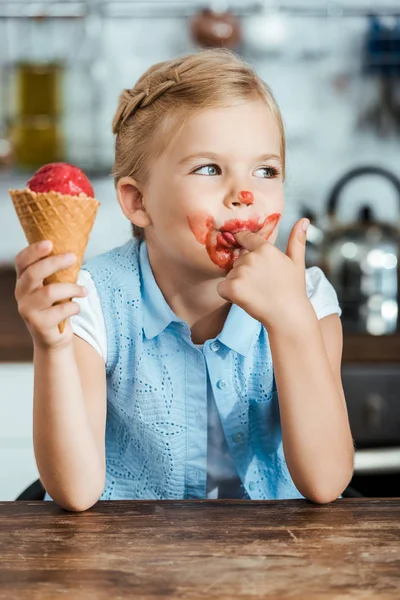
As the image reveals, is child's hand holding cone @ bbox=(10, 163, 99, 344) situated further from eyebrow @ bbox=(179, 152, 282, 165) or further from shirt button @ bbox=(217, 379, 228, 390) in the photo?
shirt button @ bbox=(217, 379, 228, 390)

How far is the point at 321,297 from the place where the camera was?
4.01ft

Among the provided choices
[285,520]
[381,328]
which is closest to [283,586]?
[285,520]

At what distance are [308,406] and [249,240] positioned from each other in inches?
8.1


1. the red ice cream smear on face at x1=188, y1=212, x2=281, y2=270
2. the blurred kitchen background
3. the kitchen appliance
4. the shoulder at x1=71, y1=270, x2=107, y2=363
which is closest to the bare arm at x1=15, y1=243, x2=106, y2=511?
the shoulder at x1=71, y1=270, x2=107, y2=363

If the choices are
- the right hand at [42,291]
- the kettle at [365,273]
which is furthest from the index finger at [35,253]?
the kettle at [365,273]

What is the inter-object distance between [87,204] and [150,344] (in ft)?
1.28

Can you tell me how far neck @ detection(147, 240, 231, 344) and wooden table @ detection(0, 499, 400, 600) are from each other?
1.21 feet

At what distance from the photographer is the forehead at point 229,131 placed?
1034 millimetres

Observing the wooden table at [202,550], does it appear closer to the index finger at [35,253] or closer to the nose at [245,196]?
the index finger at [35,253]

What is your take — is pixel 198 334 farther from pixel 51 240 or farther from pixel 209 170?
pixel 51 240

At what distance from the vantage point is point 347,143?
299cm

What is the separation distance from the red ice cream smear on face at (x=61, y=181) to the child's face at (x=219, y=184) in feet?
0.72

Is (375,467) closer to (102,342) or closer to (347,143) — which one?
(102,342)

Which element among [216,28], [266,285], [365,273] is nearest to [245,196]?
[266,285]
